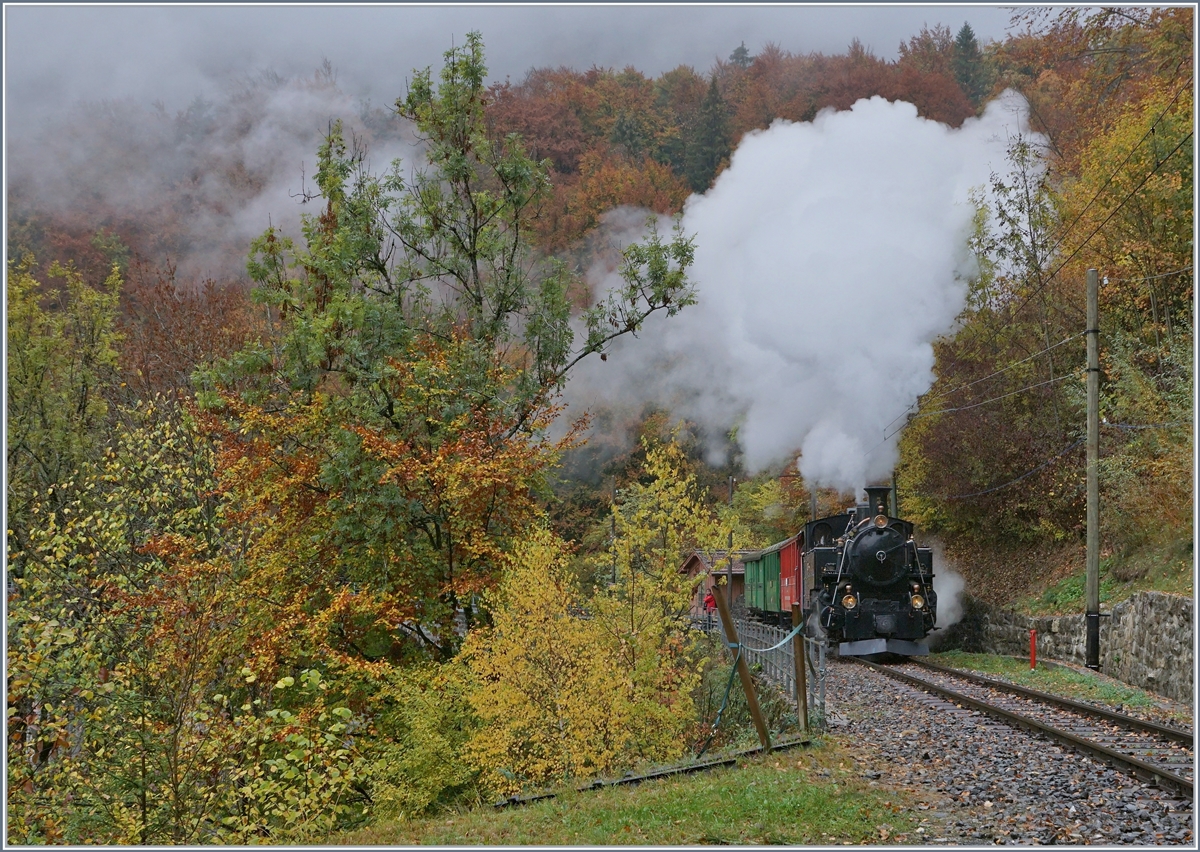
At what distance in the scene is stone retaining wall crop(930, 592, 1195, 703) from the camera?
13.4 m

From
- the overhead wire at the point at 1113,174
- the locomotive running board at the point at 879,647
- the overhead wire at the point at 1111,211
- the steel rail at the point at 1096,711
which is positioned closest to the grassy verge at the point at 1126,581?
the steel rail at the point at 1096,711

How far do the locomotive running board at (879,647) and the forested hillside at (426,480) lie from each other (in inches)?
166

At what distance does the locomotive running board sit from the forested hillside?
421cm

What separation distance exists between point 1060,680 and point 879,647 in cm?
338

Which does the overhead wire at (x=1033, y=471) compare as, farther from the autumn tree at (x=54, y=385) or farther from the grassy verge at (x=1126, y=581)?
the autumn tree at (x=54, y=385)

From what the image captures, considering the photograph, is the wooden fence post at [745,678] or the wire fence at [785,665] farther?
the wire fence at [785,665]

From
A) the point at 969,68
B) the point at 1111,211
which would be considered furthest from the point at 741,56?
the point at 1111,211

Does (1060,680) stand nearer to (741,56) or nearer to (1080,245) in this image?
(1080,245)

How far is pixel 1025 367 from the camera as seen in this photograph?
27.0m

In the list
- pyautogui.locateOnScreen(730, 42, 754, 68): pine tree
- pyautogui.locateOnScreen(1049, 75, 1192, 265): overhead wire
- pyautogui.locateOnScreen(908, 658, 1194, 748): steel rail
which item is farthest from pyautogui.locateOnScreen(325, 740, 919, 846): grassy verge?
pyautogui.locateOnScreen(730, 42, 754, 68): pine tree

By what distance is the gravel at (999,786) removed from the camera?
6402mm

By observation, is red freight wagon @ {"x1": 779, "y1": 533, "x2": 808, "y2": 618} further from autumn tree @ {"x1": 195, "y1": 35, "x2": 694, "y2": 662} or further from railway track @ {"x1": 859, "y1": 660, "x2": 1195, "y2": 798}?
autumn tree @ {"x1": 195, "y1": 35, "x2": 694, "y2": 662}

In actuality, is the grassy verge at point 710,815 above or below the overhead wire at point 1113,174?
below

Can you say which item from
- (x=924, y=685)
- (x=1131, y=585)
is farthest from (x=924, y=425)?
(x=924, y=685)
